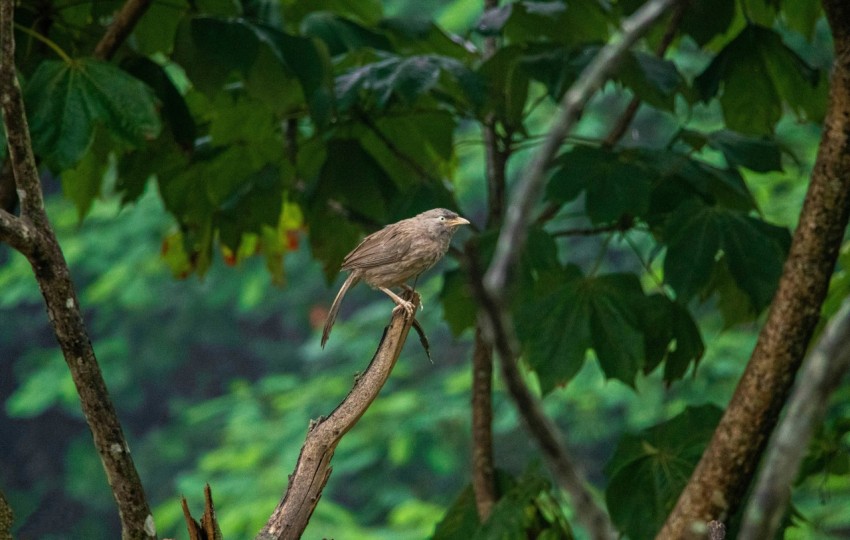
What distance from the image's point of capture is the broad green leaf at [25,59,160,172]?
2.77 meters

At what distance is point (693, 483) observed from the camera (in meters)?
2.79

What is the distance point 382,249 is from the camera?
2.60 metres

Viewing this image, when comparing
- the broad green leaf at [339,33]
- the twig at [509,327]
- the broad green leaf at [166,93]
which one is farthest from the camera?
the broad green leaf at [339,33]

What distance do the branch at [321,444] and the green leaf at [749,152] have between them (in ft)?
4.44

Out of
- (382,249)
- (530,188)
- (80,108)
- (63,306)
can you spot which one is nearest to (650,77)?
(382,249)

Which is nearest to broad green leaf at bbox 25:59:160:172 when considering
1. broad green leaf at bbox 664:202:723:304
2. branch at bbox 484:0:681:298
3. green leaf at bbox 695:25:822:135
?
broad green leaf at bbox 664:202:723:304

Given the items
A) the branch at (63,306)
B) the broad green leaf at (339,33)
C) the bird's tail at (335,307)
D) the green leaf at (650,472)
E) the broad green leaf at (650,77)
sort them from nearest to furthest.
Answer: the branch at (63,306), the bird's tail at (335,307), the broad green leaf at (650,77), the green leaf at (650,472), the broad green leaf at (339,33)

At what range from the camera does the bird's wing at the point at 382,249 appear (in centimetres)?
259

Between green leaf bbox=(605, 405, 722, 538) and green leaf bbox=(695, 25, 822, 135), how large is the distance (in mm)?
948

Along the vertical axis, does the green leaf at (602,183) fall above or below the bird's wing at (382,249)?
below

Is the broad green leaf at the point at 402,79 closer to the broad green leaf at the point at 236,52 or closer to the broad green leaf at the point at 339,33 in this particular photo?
the broad green leaf at the point at 236,52

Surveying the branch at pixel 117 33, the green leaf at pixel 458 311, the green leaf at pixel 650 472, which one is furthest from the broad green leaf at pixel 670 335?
the branch at pixel 117 33

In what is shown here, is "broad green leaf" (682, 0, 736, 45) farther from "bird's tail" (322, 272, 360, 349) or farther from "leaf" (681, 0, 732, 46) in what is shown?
"bird's tail" (322, 272, 360, 349)

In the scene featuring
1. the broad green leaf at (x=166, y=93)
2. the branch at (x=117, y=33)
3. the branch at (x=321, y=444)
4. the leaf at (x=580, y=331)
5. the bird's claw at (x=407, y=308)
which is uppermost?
the branch at (x=117, y=33)
